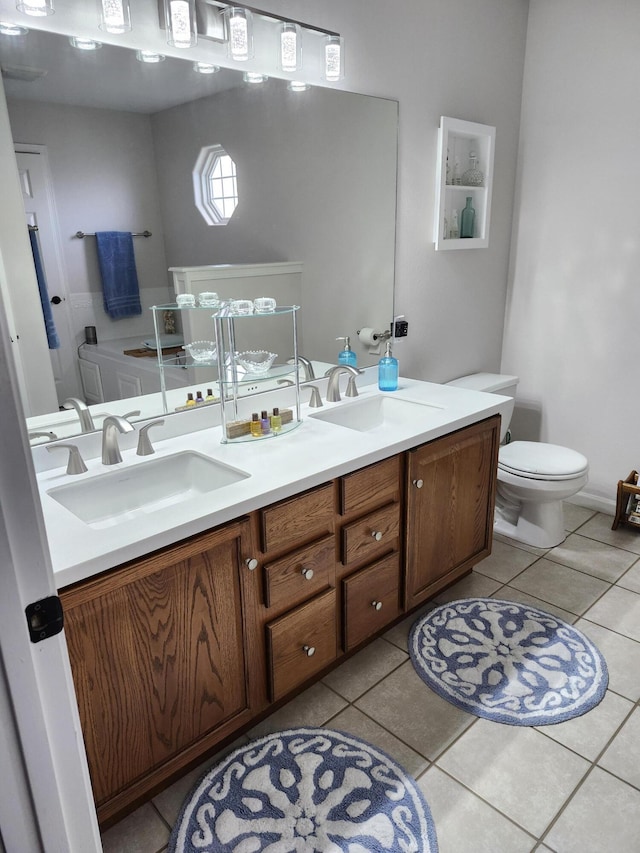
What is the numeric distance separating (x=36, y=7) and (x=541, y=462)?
8.04 feet

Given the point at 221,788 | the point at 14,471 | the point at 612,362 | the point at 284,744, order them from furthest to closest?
the point at 612,362 → the point at 284,744 → the point at 221,788 → the point at 14,471

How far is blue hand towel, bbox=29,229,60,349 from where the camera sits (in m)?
1.62

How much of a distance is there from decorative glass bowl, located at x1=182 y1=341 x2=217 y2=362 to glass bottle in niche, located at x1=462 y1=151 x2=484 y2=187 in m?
1.63

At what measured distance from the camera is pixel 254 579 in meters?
1.62

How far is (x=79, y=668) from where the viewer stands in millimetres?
1301

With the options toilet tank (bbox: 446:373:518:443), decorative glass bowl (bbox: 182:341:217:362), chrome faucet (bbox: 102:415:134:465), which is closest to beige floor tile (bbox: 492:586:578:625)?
toilet tank (bbox: 446:373:518:443)

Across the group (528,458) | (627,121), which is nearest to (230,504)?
(528,458)

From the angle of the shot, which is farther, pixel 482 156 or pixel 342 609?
pixel 482 156

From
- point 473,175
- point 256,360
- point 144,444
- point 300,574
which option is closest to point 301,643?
point 300,574

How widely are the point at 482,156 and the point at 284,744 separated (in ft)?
8.78

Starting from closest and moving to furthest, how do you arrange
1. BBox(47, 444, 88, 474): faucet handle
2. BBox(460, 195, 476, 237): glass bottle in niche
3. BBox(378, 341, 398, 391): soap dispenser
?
BBox(47, 444, 88, 474): faucet handle < BBox(378, 341, 398, 391): soap dispenser < BBox(460, 195, 476, 237): glass bottle in niche

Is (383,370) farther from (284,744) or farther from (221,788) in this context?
(221,788)

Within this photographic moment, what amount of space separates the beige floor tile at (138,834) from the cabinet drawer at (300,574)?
0.61 m

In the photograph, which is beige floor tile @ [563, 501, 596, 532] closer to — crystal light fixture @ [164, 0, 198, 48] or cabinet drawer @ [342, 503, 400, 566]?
cabinet drawer @ [342, 503, 400, 566]
